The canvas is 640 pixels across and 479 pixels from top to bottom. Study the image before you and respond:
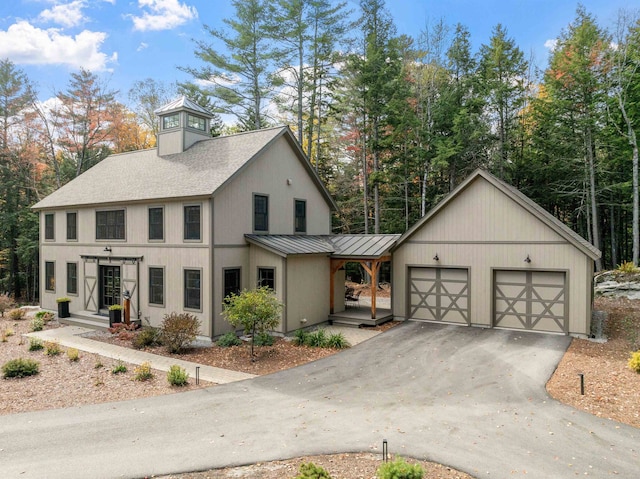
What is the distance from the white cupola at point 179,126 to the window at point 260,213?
5.09 m

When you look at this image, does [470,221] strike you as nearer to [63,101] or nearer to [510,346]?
[510,346]

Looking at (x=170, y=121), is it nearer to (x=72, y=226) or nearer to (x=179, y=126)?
(x=179, y=126)

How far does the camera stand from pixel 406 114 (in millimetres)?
24516

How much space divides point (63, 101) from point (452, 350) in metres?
29.7

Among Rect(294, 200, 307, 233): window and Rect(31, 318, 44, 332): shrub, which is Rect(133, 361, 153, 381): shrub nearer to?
Rect(31, 318, 44, 332): shrub

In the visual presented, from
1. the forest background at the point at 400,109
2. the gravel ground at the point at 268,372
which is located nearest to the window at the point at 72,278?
the gravel ground at the point at 268,372

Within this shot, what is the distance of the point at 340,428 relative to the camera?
731cm

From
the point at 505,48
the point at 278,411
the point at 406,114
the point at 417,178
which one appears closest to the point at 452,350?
the point at 278,411

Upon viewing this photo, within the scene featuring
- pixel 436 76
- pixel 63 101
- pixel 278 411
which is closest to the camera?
pixel 278 411

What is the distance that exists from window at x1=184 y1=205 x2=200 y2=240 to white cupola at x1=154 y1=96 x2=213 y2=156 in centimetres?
513

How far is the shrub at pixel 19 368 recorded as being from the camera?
10.6m

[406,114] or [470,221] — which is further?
[406,114]

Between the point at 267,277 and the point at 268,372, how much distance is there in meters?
4.66

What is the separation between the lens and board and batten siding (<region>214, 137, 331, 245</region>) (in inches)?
569
